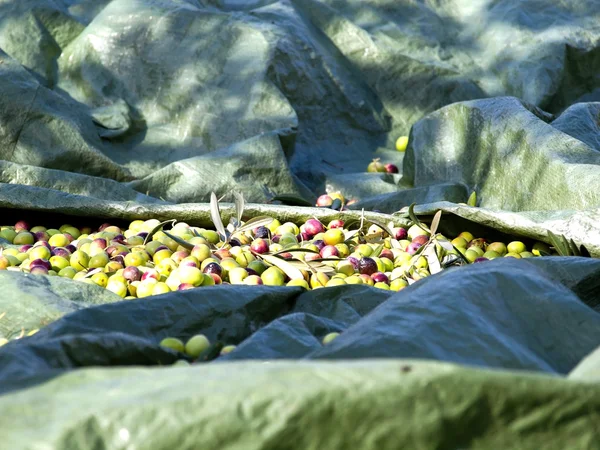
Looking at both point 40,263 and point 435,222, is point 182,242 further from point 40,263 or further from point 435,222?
point 435,222

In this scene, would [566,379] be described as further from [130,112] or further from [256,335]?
[130,112]

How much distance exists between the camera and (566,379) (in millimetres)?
1174

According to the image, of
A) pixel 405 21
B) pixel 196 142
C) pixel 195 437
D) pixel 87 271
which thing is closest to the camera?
pixel 195 437

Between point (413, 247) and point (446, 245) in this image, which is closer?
point (446, 245)

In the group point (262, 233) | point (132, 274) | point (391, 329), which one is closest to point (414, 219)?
point (262, 233)

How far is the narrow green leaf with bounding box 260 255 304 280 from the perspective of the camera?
10.1ft

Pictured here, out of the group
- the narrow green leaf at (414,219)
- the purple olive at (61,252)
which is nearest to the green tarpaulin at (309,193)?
the narrow green leaf at (414,219)

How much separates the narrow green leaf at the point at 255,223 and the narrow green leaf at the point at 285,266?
→ 295 mm

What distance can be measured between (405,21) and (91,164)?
293cm

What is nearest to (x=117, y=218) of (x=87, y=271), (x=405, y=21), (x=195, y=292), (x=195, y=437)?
(x=87, y=271)

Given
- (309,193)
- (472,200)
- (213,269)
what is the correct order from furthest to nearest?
(309,193)
(472,200)
(213,269)

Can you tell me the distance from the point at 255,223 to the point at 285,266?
453 mm

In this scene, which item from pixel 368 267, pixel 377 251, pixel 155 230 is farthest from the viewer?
pixel 155 230

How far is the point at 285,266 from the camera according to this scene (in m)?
3.15
